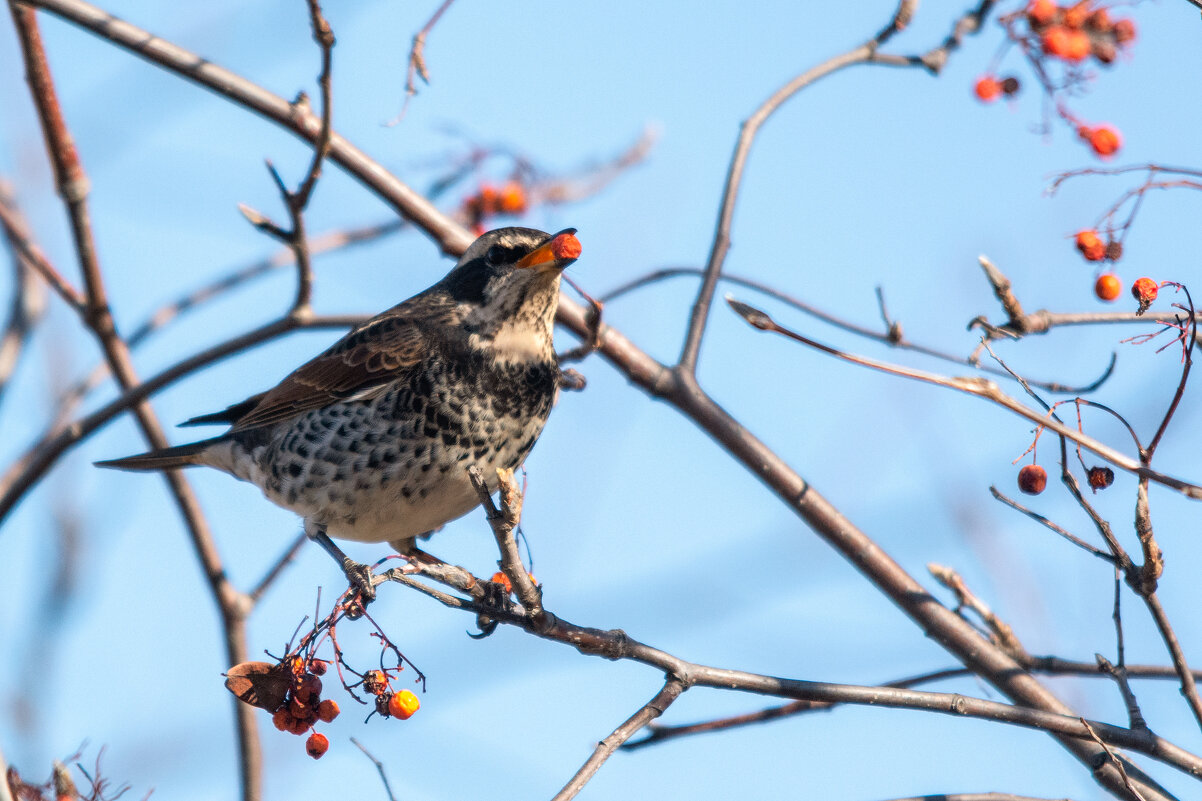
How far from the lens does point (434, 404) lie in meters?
4.85

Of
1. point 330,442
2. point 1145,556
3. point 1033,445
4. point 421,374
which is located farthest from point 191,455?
point 1145,556

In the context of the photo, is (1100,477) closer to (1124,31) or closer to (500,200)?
(1124,31)

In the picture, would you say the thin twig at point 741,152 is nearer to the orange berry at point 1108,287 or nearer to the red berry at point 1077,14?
the red berry at point 1077,14

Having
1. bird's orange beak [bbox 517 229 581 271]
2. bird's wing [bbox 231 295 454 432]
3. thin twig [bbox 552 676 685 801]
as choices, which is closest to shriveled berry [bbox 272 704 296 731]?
thin twig [bbox 552 676 685 801]

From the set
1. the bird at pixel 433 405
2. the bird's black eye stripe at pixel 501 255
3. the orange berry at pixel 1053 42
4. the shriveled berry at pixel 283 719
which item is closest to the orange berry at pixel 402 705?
the shriveled berry at pixel 283 719

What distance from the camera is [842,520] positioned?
4473 mm

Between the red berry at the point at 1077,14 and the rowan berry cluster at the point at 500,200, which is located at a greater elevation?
the rowan berry cluster at the point at 500,200

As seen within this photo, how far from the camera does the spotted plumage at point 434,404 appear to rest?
4801 mm

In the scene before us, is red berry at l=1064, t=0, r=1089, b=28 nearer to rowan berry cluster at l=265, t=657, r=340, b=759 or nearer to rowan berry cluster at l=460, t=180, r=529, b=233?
rowan berry cluster at l=460, t=180, r=529, b=233

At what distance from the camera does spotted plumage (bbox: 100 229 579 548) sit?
15.8 feet

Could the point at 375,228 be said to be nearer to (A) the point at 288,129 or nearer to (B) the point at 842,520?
(A) the point at 288,129

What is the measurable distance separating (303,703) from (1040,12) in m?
3.54

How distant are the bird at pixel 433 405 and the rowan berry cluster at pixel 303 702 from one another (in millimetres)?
1055

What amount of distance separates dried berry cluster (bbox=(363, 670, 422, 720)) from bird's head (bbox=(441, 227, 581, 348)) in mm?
1798
